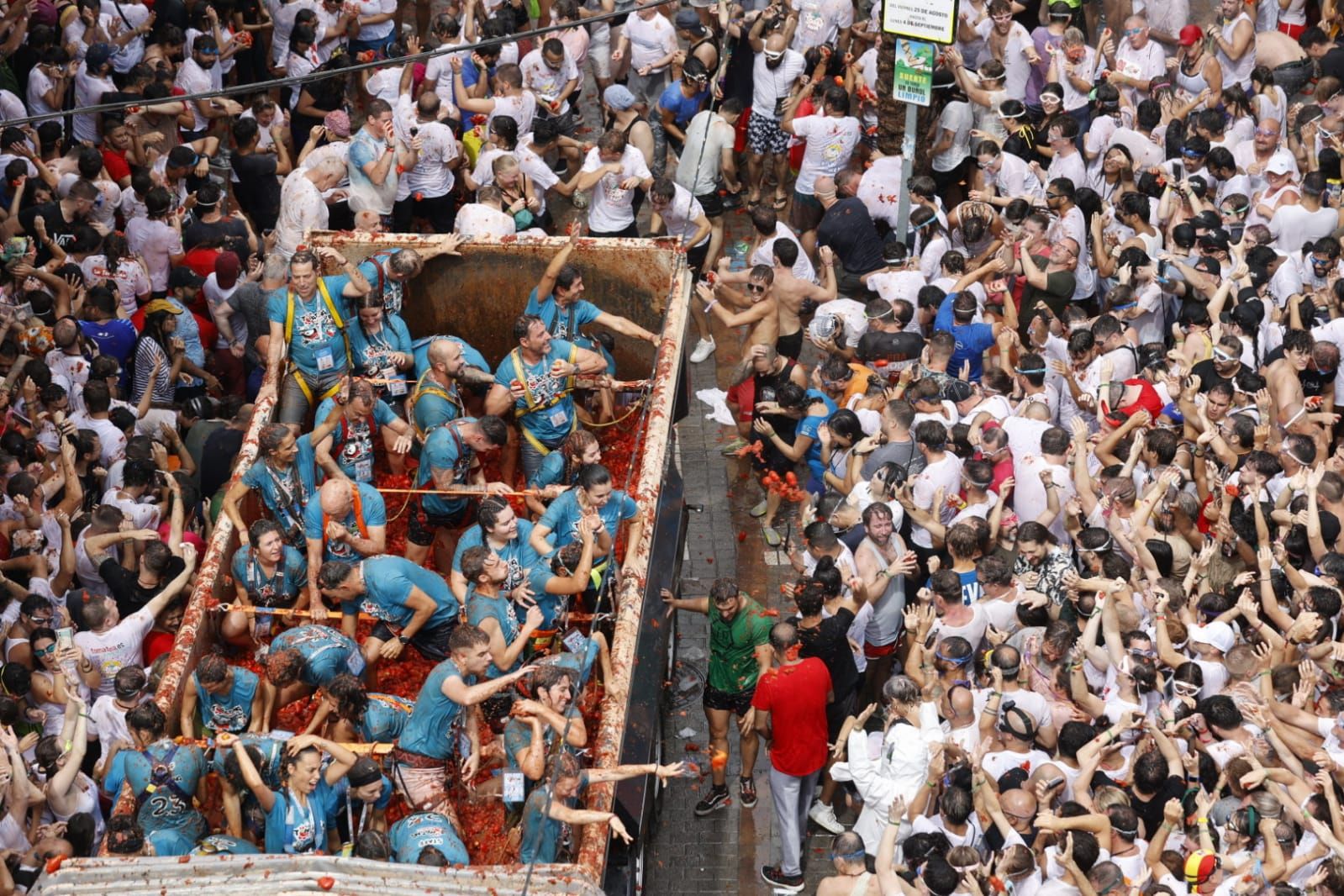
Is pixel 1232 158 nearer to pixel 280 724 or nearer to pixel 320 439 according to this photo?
pixel 320 439

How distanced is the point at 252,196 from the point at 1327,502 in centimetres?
878

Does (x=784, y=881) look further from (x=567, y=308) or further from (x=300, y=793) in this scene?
(x=567, y=308)

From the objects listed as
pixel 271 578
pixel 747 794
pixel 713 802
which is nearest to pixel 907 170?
pixel 747 794

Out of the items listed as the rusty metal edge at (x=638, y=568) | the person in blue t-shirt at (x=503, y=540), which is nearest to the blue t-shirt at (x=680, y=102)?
the rusty metal edge at (x=638, y=568)

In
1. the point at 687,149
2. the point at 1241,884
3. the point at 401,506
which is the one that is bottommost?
the point at 1241,884

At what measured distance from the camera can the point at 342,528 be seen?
987 centimetres

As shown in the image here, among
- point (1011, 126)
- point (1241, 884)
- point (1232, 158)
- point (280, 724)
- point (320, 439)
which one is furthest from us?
point (1011, 126)

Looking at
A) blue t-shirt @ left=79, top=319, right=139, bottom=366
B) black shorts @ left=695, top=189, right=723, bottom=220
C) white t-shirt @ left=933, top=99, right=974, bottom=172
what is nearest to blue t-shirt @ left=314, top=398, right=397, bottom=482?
blue t-shirt @ left=79, top=319, right=139, bottom=366

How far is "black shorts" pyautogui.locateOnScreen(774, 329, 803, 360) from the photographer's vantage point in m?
12.9

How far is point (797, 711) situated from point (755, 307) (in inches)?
146

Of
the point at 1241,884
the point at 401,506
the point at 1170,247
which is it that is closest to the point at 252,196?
the point at 401,506

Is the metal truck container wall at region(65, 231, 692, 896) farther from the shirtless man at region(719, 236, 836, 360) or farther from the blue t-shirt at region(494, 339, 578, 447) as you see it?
the shirtless man at region(719, 236, 836, 360)

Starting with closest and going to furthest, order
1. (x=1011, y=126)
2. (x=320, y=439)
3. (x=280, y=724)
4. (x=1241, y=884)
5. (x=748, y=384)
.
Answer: (x=1241, y=884) → (x=280, y=724) → (x=320, y=439) → (x=748, y=384) → (x=1011, y=126)

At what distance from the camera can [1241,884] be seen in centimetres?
820
